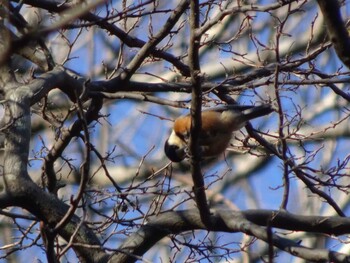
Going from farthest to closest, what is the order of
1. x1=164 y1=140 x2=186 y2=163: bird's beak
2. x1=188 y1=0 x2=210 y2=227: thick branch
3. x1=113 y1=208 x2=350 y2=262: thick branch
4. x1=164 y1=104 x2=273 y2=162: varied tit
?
x1=164 y1=140 x2=186 y2=163: bird's beak, x1=164 y1=104 x2=273 y2=162: varied tit, x1=113 y1=208 x2=350 y2=262: thick branch, x1=188 y1=0 x2=210 y2=227: thick branch

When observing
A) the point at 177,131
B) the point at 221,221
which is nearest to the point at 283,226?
the point at 221,221

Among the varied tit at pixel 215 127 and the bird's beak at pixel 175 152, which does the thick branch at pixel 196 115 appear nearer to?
the varied tit at pixel 215 127

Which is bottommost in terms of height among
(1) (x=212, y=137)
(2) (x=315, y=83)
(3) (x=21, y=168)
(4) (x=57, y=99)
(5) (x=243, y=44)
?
(3) (x=21, y=168)

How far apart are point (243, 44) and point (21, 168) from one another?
5803mm

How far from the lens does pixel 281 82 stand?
3570 mm

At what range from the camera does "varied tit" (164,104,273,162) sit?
13.6 ft

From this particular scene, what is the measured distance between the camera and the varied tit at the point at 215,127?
164 inches

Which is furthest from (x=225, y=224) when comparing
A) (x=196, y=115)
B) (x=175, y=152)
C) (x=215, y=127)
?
(x=175, y=152)

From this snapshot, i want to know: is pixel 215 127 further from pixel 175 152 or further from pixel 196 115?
pixel 196 115

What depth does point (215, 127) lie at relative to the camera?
4391mm

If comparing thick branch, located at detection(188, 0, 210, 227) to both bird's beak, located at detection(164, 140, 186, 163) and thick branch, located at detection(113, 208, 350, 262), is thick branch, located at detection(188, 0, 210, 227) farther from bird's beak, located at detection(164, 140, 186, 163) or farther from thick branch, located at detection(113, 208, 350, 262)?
bird's beak, located at detection(164, 140, 186, 163)

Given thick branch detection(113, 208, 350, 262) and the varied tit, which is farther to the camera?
the varied tit

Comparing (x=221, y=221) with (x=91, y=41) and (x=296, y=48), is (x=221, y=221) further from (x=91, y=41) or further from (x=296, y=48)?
(x=296, y=48)

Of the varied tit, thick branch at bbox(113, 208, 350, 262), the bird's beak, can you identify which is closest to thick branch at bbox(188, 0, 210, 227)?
thick branch at bbox(113, 208, 350, 262)
